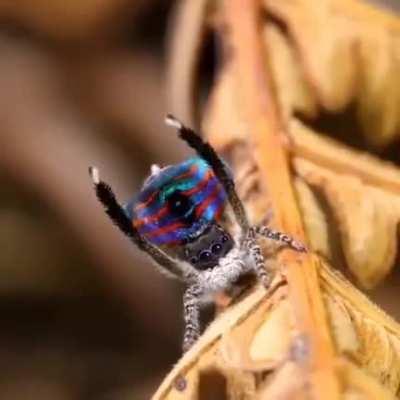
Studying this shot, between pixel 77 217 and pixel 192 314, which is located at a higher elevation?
pixel 77 217

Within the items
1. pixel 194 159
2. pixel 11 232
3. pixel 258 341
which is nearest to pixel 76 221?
pixel 11 232

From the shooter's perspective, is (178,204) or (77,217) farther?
(77,217)

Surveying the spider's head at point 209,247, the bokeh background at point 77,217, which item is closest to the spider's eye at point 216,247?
the spider's head at point 209,247

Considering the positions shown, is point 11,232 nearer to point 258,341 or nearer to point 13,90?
point 13,90

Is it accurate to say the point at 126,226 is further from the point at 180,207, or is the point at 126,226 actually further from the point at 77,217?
the point at 77,217

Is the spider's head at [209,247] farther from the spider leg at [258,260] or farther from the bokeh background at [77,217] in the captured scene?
the bokeh background at [77,217]

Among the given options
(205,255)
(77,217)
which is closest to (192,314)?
(205,255)
